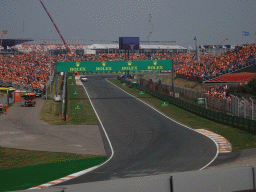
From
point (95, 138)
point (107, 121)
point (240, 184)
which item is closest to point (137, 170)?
point (240, 184)

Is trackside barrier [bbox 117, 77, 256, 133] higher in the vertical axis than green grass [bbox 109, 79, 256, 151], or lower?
higher

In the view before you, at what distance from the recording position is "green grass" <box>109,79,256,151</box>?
25.5 meters

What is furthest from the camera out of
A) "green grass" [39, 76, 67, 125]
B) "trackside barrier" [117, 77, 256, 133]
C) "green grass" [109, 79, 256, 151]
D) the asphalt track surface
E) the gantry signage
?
the gantry signage

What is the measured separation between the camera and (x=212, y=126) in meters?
32.8

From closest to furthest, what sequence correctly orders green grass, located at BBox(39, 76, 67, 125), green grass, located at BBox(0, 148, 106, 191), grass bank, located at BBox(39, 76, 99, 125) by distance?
1. green grass, located at BBox(0, 148, 106, 191)
2. grass bank, located at BBox(39, 76, 99, 125)
3. green grass, located at BBox(39, 76, 67, 125)

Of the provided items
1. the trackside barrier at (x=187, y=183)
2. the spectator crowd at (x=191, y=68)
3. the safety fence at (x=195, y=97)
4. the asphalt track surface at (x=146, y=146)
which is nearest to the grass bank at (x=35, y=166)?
the asphalt track surface at (x=146, y=146)

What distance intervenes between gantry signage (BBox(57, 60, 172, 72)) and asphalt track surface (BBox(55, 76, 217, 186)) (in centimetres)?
744

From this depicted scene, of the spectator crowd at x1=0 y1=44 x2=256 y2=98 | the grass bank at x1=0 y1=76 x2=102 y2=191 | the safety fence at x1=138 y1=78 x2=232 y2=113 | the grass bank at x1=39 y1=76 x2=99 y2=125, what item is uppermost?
the spectator crowd at x1=0 y1=44 x2=256 y2=98

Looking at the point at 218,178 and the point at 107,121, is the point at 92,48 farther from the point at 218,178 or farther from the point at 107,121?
the point at 218,178

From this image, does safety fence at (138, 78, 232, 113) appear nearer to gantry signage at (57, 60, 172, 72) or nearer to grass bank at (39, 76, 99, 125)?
gantry signage at (57, 60, 172, 72)

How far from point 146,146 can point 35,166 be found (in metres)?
8.51

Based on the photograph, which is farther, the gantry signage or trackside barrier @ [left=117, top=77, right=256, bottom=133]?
the gantry signage

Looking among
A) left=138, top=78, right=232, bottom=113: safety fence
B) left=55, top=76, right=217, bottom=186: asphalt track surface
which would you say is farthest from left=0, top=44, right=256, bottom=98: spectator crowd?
left=55, top=76, right=217, bottom=186: asphalt track surface

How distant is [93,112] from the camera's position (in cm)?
4262
